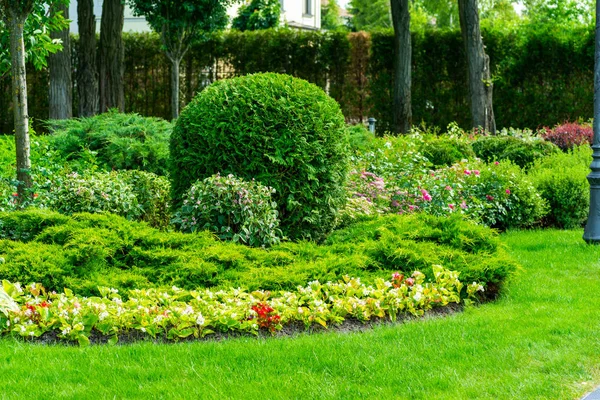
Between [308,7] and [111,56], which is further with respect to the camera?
[308,7]

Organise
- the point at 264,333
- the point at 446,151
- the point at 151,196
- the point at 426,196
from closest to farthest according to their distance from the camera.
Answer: the point at 264,333 < the point at 151,196 < the point at 426,196 < the point at 446,151

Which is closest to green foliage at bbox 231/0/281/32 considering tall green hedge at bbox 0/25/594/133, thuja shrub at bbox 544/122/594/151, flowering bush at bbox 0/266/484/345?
tall green hedge at bbox 0/25/594/133

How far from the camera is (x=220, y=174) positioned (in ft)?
26.7

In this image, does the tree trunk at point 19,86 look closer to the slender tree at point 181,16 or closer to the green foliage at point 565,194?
the green foliage at point 565,194

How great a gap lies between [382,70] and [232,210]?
1487 centimetres

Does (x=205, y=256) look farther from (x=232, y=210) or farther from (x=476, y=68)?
(x=476, y=68)

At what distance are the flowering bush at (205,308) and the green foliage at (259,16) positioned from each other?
91.2 ft

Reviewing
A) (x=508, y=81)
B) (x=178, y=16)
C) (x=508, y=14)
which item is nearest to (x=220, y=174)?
(x=178, y=16)

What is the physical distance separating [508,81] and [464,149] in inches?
356

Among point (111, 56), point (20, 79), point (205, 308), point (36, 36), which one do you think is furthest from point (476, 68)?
point (205, 308)

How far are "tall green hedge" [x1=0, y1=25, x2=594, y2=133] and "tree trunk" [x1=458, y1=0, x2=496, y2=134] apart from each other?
1356 millimetres

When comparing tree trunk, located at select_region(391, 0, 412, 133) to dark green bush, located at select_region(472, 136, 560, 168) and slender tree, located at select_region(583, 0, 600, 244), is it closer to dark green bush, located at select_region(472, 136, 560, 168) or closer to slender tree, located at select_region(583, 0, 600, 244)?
dark green bush, located at select_region(472, 136, 560, 168)

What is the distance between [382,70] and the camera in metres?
21.8

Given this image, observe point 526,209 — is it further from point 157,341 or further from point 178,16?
point 178,16
